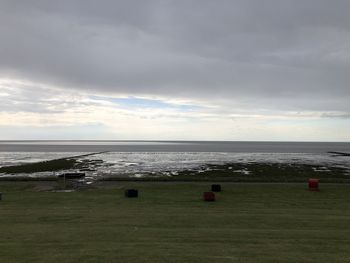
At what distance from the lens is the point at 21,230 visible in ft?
43.7

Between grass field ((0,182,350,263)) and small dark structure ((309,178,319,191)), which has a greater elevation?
small dark structure ((309,178,319,191))

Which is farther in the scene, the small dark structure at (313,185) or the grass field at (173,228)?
the small dark structure at (313,185)

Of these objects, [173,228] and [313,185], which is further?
[313,185]

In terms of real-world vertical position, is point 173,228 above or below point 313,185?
below

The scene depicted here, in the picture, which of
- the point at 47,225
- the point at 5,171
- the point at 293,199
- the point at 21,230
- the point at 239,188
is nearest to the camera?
the point at 21,230

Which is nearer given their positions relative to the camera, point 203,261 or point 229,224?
point 203,261

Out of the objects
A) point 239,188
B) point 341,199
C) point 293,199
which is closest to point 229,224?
point 293,199

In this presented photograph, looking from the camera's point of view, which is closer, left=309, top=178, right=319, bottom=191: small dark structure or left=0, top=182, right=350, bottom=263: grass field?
left=0, top=182, right=350, bottom=263: grass field

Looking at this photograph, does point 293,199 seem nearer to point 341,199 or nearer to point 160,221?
point 341,199

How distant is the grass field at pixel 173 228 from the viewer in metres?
10.1

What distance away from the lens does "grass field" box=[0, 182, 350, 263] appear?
10.1 meters

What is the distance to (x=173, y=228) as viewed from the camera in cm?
1375

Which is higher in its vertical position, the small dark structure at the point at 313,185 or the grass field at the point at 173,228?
the small dark structure at the point at 313,185

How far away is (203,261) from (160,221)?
575 centimetres
